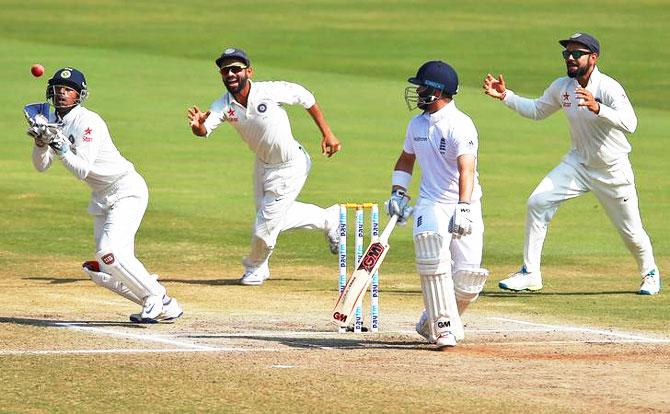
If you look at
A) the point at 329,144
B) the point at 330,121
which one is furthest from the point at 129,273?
the point at 330,121

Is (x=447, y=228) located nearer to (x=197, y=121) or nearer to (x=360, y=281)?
(x=360, y=281)

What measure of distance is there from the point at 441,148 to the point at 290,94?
13.1 feet

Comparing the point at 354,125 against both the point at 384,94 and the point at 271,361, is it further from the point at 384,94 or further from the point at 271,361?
the point at 271,361

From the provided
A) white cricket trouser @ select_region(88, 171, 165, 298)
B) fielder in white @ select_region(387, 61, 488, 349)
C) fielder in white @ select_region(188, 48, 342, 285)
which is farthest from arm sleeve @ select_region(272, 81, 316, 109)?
fielder in white @ select_region(387, 61, 488, 349)

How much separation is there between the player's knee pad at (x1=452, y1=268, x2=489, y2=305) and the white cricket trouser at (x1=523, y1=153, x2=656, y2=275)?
127 inches

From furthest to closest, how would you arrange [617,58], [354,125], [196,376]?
[617,58] → [354,125] → [196,376]

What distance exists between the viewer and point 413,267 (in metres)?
15.7

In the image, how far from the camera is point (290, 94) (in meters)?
14.5

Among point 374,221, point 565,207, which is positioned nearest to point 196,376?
point 374,221

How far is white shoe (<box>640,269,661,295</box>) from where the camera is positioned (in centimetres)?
1411

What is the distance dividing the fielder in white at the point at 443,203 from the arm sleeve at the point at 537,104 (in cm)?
317

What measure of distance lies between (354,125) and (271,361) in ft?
58.0

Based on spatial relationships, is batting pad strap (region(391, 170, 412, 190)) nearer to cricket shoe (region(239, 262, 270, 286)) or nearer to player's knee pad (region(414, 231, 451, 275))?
player's knee pad (region(414, 231, 451, 275))

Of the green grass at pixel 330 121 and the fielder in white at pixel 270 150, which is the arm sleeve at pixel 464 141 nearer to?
the green grass at pixel 330 121
